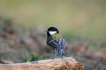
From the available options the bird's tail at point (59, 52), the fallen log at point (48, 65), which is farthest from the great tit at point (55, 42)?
the fallen log at point (48, 65)

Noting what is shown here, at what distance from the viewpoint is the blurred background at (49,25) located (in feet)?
20.0

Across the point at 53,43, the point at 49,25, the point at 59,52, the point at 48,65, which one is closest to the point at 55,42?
the point at 53,43

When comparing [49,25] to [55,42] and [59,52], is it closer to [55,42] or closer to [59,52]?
[55,42]

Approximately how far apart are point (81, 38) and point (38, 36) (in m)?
0.84

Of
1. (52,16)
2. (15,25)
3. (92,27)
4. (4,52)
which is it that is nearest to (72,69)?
(4,52)

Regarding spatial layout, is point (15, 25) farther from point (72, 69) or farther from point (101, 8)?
point (101, 8)

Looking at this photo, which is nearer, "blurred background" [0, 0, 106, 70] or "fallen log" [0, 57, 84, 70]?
"fallen log" [0, 57, 84, 70]

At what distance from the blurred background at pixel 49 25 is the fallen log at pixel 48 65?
108 cm

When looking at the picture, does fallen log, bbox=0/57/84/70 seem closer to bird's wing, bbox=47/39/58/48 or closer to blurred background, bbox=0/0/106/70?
bird's wing, bbox=47/39/58/48

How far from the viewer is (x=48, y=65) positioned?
3965mm

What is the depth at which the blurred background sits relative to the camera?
6.11 m

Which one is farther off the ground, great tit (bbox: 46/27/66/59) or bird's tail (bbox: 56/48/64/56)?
great tit (bbox: 46/27/66/59)

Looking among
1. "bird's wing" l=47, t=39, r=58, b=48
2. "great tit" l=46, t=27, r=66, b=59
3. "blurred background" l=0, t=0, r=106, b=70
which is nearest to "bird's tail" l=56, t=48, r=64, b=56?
"great tit" l=46, t=27, r=66, b=59

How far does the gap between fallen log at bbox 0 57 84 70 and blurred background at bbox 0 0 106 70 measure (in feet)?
3.54
